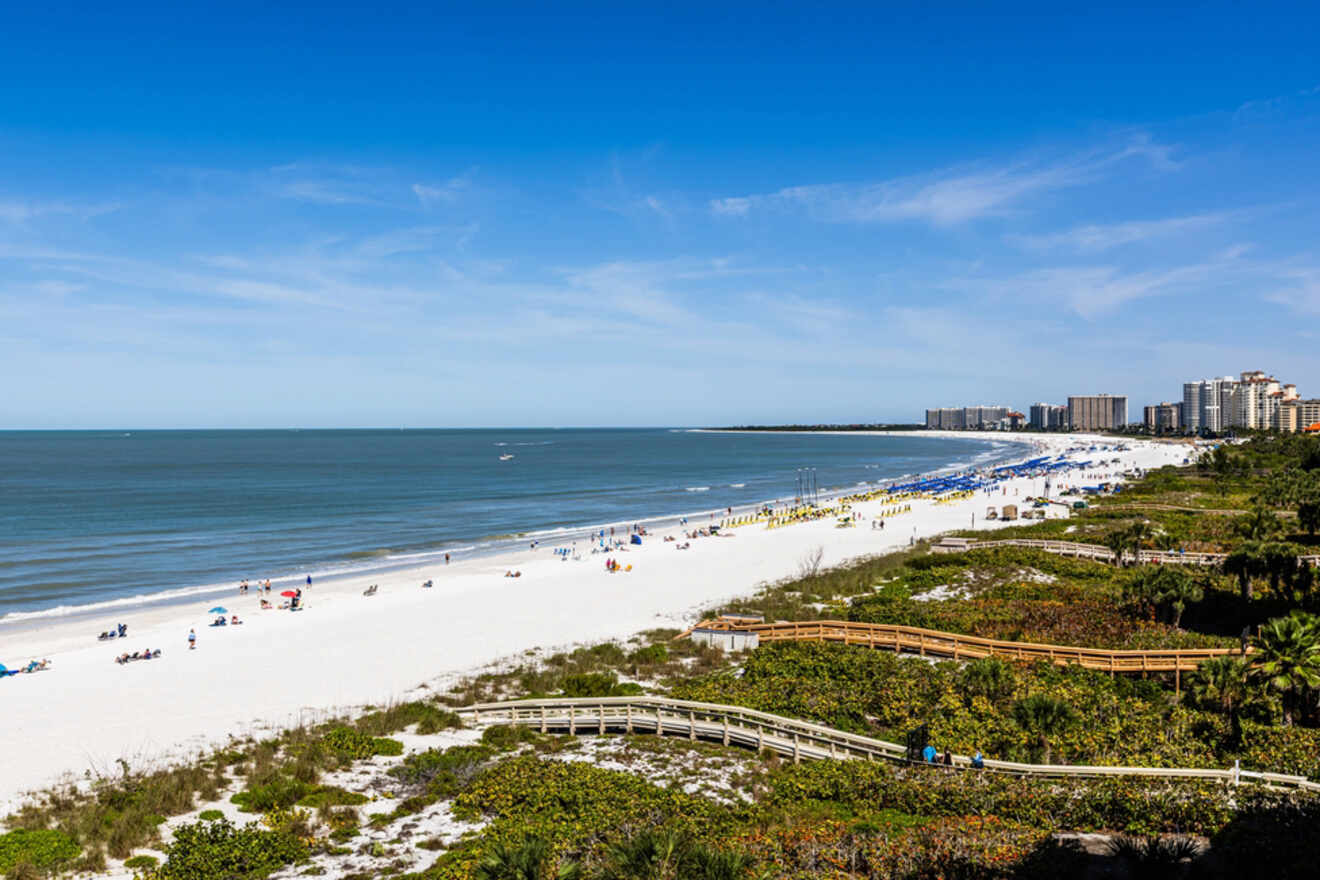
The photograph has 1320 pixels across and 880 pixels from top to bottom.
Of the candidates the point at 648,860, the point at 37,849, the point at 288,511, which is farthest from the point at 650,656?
the point at 288,511

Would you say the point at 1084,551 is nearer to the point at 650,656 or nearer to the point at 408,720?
the point at 650,656

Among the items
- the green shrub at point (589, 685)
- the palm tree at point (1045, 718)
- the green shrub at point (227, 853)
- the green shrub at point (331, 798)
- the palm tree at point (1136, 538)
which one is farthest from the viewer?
the palm tree at point (1136, 538)

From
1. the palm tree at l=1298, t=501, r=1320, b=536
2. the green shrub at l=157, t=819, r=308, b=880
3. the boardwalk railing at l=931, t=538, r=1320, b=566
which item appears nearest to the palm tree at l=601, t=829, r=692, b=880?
the green shrub at l=157, t=819, r=308, b=880

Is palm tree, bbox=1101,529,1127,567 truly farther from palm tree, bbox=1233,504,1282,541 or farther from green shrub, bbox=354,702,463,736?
green shrub, bbox=354,702,463,736

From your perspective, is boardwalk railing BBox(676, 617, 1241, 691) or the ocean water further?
the ocean water

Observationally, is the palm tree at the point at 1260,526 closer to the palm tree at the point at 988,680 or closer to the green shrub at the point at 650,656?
the palm tree at the point at 988,680

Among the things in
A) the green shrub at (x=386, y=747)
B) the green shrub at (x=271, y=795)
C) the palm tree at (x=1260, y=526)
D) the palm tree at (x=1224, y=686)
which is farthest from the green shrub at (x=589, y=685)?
the palm tree at (x=1260, y=526)
